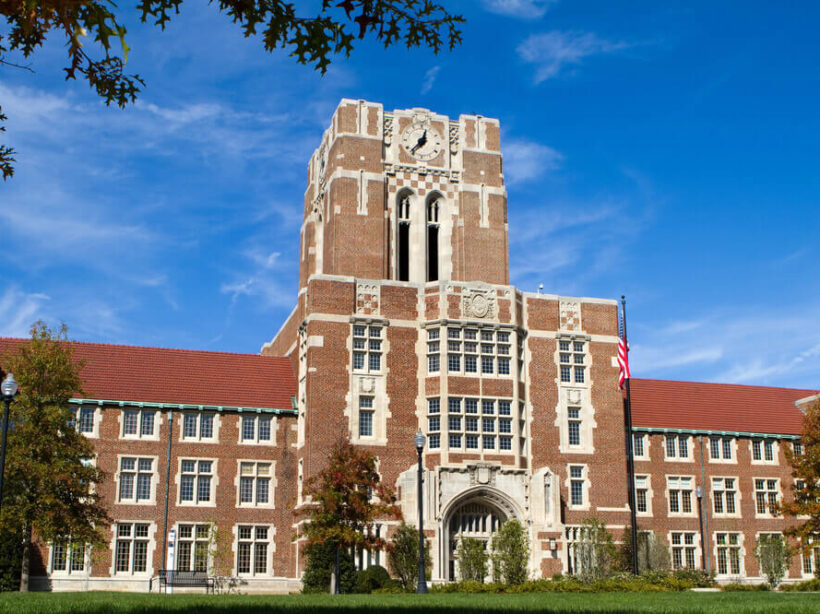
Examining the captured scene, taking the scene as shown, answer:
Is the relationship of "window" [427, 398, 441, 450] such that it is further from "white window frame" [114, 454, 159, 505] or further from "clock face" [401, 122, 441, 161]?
"clock face" [401, 122, 441, 161]

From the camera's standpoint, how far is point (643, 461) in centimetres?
5284

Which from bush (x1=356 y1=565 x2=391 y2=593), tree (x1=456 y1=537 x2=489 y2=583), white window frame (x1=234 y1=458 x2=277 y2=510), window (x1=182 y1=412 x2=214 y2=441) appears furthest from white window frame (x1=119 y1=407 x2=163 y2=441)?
tree (x1=456 y1=537 x2=489 y2=583)

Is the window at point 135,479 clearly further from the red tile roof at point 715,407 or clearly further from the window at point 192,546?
the red tile roof at point 715,407

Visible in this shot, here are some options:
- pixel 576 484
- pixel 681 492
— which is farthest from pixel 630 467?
pixel 681 492

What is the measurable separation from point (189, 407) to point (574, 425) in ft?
62.7

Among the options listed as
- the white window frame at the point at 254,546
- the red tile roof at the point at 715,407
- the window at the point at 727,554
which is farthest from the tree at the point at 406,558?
the window at the point at 727,554

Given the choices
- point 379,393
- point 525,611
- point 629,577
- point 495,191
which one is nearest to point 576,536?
point 629,577

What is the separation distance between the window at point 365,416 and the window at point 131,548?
10879 mm

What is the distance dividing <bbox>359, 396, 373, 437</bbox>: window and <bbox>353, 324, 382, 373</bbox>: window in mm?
1435

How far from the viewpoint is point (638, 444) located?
174 ft

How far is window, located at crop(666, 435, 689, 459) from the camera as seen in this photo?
53.7 meters

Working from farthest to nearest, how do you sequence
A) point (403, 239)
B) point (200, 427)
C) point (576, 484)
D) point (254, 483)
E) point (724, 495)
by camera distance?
point (403, 239)
point (724, 495)
point (576, 484)
point (200, 427)
point (254, 483)

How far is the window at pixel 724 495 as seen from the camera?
176 feet

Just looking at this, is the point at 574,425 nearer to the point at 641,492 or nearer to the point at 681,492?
the point at 641,492
